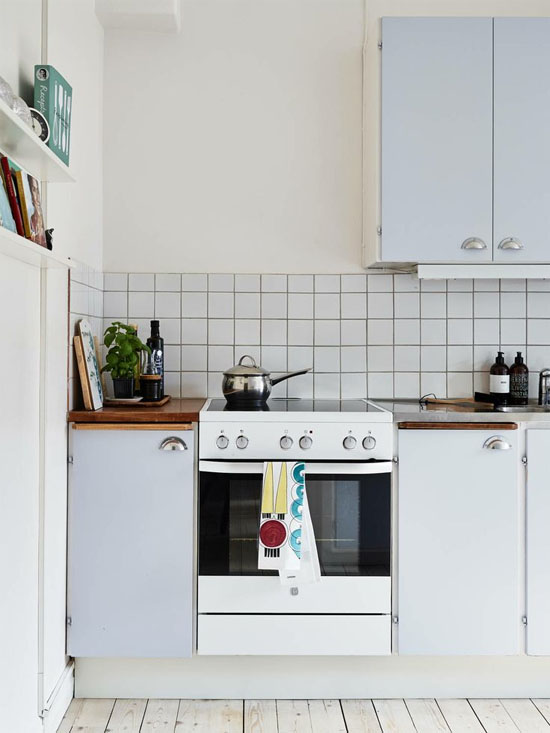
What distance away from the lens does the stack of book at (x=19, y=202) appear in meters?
1.60

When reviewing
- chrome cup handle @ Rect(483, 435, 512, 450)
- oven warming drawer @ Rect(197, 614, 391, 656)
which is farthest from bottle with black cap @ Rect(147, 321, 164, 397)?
chrome cup handle @ Rect(483, 435, 512, 450)

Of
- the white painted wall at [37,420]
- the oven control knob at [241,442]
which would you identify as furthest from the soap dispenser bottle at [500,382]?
the white painted wall at [37,420]

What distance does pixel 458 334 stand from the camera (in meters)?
2.92

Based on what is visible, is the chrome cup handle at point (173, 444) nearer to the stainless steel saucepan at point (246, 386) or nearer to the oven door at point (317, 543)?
the oven door at point (317, 543)

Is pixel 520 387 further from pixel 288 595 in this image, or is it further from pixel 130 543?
pixel 130 543

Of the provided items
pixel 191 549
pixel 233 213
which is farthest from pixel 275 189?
pixel 191 549

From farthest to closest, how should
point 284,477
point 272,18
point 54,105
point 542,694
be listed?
point 272,18
point 542,694
point 284,477
point 54,105

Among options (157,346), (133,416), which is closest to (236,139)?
(157,346)

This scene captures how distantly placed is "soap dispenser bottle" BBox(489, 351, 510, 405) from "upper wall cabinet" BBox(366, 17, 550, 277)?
0.49 m

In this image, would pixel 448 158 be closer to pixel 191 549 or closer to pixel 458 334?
pixel 458 334

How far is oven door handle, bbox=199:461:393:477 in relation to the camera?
2281mm

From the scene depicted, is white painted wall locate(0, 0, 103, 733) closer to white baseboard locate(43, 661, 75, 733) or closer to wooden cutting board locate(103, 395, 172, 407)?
white baseboard locate(43, 661, 75, 733)

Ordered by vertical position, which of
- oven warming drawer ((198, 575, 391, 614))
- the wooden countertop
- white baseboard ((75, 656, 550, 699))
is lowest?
white baseboard ((75, 656, 550, 699))

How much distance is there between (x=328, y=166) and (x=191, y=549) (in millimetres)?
1682
